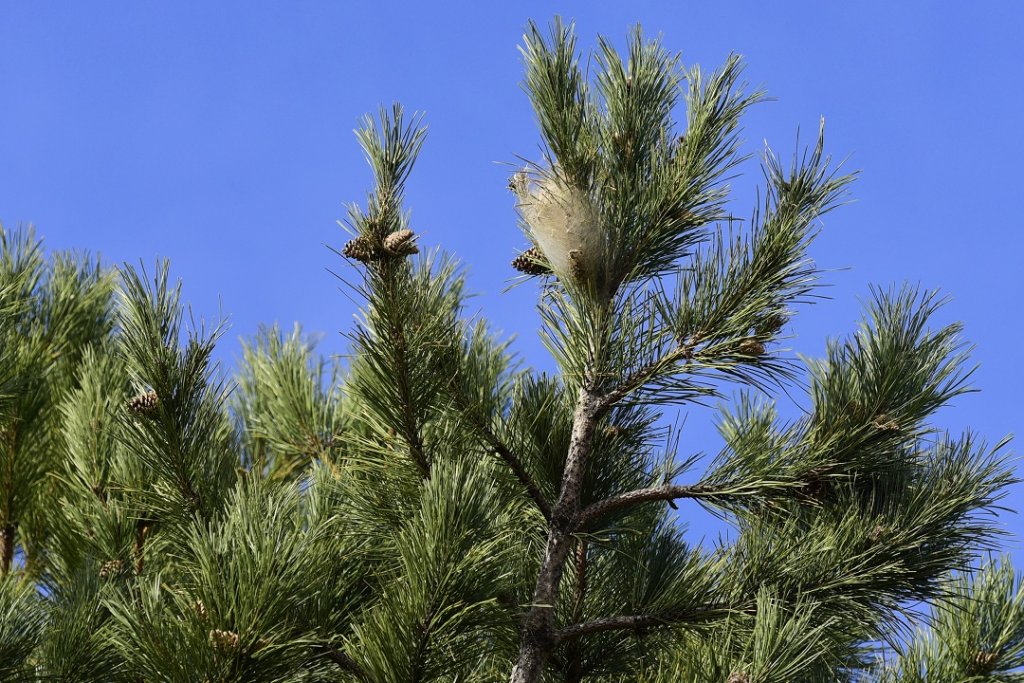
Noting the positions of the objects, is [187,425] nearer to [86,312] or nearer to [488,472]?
[488,472]

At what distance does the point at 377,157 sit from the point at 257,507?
69 cm

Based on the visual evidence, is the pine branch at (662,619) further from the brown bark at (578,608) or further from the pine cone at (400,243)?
the pine cone at (400,243)

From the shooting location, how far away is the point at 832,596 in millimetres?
2482

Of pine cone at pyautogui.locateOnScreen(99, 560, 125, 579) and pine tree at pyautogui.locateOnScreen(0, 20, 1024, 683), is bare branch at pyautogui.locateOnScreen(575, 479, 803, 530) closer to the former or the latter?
pine tree at pyautogui.locateOnScreen(0, 20, 1024, 683)

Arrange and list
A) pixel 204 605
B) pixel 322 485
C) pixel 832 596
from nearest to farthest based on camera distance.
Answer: pixel 204 605, pixel 832 596, pixel 322 485

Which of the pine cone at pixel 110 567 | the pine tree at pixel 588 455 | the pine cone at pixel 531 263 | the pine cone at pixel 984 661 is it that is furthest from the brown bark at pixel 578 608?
the pine cone at pixel 110 567

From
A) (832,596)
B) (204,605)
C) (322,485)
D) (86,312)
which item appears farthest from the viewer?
(86,312)

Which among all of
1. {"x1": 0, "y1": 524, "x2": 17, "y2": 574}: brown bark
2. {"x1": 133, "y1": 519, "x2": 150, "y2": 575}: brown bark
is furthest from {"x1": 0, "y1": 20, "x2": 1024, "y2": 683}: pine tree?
{"x1": 0, "y1": 524, "x2": 17, "y2": 574}: brown bark

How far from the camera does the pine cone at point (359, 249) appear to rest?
2.44 m

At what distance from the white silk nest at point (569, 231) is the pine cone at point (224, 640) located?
929 millimetres

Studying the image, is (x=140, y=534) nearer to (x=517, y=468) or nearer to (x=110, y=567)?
(x=110, y=567)

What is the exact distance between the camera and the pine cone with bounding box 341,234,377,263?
8.02ft

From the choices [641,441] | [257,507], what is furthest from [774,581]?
[257,507]

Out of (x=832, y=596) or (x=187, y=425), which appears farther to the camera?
(x=187, y=425)
